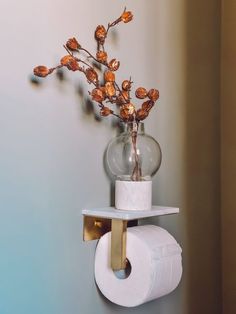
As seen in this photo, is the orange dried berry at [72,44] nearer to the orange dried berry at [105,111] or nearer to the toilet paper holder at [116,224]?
the orange dried berry at [105,111]

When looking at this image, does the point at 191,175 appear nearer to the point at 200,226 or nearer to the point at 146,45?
the point at 200,226

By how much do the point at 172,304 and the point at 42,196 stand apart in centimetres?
56

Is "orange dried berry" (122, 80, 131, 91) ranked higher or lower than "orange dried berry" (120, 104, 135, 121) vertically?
higher

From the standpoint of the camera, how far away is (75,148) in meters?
0.85

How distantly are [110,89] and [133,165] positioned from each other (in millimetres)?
172

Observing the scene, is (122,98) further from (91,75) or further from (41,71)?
(41,71)

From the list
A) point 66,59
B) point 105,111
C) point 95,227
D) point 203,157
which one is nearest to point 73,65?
point 66,59

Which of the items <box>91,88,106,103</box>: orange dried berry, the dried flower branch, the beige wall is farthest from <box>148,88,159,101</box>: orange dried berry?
the beige wall

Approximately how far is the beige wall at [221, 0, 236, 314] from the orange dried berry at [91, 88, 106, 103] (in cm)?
61

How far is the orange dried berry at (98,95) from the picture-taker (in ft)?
2.75

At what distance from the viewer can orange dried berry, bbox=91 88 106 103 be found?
2.75ft

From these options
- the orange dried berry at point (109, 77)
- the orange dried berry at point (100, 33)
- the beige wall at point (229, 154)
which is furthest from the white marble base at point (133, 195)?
the beige wall at point (229, 154)

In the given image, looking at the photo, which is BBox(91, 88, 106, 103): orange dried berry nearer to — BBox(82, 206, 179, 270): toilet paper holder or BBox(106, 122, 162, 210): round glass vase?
BBox(106, 122, 162, 210): round glass vase

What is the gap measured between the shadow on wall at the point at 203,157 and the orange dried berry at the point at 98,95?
1.38ft
